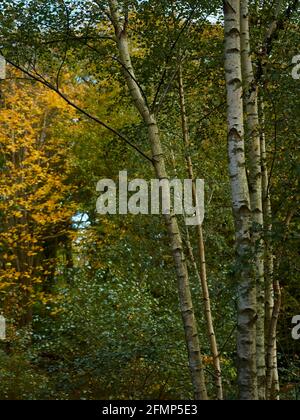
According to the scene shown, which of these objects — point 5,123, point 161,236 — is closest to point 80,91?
point 5,123

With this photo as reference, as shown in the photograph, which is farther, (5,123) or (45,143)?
(45,143)

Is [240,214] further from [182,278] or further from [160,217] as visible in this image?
[160,217]

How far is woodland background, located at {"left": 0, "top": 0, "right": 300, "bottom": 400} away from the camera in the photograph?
559 centimetres

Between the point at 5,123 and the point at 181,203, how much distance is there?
6175mm

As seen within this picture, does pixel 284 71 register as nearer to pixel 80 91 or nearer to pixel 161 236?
pixel 161 236

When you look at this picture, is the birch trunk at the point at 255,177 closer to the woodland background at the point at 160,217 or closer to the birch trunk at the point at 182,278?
the woodland background at the point at 160,217

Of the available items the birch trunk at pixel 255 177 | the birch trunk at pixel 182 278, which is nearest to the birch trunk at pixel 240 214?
the birch trunk at pixel 255 177

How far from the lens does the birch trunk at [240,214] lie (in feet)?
16.5

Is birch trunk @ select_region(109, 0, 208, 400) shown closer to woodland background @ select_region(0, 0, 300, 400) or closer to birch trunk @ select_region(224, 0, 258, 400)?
woodland background @ select_region(0, 0, 300, 400)

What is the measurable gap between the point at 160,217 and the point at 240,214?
5969mm

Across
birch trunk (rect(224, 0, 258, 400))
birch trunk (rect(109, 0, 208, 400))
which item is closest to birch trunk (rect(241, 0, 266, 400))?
birch trunk (rect(224, 0, 258, 400))

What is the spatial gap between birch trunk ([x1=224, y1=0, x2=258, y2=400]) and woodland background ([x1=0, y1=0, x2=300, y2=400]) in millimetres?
19

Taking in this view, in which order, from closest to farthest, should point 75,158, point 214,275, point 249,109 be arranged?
point 249,109 → point 214,275 → point 75,158

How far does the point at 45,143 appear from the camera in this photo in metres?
16.3
